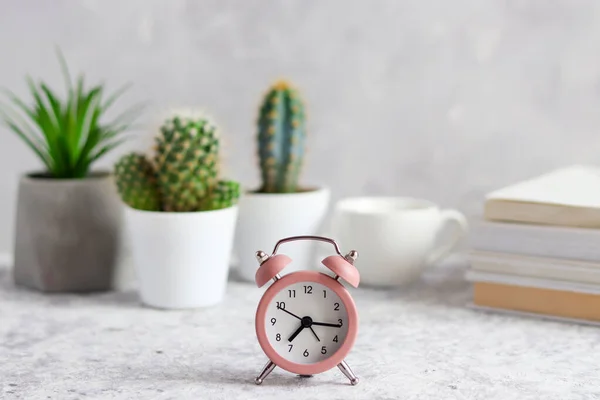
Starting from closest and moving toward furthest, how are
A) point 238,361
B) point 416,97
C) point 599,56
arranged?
1. point 238,361
2. point 599,56
3. point 416,97

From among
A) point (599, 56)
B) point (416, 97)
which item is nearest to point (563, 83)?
point (599, 56)

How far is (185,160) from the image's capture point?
45.6 inches

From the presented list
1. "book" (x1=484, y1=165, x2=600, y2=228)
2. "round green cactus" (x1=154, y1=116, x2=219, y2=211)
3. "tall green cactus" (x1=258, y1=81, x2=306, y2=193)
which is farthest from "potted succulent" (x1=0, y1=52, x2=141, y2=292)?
"book" (x1=484, y1=165, x2=600, y2=228)

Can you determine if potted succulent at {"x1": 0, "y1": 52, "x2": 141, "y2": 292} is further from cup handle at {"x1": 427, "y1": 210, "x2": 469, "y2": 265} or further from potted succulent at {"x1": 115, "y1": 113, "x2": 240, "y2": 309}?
cup handle at {"x1": 427, "y1": 210, "x2": 469, "y2": 265}

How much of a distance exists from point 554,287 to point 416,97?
1.54 ft

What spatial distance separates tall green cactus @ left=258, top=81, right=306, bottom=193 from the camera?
126 cm

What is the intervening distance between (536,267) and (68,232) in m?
0.67

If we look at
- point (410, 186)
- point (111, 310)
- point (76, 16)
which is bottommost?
point (111, 310)

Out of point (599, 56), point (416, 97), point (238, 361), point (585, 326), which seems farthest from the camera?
point (416, 97)

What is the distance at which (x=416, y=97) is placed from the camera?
144 cm

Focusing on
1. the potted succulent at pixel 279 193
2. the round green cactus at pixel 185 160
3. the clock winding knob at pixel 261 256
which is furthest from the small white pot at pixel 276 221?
the clock winding knob at pixel 261 256

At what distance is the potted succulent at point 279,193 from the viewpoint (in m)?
1.26

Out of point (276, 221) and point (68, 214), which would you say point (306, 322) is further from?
point (68, 214)

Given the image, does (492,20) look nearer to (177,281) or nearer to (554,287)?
(554,287)
